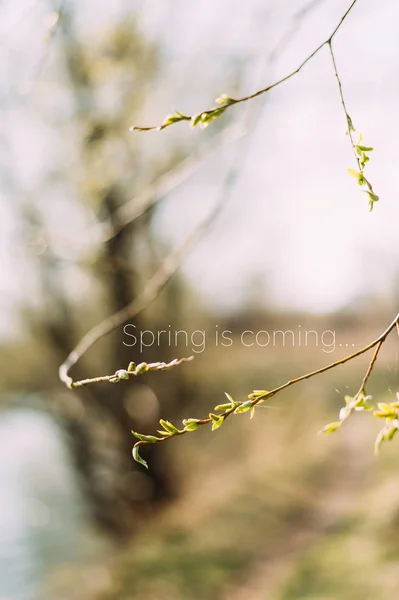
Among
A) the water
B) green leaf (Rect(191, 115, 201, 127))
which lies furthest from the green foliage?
the water

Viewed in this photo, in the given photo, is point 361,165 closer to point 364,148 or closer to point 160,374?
point 364,148

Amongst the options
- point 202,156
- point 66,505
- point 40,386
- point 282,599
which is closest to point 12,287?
point 40,386

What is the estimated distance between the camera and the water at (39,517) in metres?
6.49

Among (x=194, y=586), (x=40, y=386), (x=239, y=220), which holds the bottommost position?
(x=194, y=586)

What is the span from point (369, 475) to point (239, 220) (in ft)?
12.7

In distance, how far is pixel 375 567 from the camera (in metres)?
5.34

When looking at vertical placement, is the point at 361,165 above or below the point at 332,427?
above

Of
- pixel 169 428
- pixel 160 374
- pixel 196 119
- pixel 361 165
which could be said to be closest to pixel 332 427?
pixel 169 428

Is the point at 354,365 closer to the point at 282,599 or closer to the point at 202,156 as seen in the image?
the point at 282,599

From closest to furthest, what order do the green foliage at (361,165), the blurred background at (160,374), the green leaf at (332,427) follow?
the green leaf at (332,427) < the green foliage at (361,165) < the blurred background at (160,374)

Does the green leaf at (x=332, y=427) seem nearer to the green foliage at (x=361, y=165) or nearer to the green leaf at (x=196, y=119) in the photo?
the green foliage at (x=361, y=165)

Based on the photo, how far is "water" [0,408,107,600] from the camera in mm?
6494

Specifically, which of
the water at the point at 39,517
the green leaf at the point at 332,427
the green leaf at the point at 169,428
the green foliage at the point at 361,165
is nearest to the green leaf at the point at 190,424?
the green leaf at the point at 169,428

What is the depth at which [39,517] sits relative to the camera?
27.1 ft
